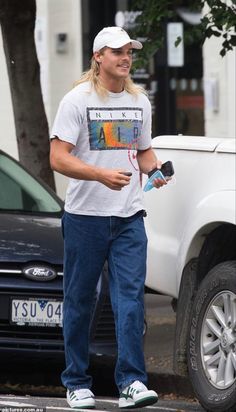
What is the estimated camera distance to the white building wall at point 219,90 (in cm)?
1521

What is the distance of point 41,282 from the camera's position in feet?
24.7

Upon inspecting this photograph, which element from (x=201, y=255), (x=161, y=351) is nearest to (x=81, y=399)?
(x=201, y=255)

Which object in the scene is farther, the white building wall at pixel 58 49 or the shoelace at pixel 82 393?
the white building wall at pixel 58 49

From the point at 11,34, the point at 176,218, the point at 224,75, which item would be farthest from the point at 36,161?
the point at 224,75

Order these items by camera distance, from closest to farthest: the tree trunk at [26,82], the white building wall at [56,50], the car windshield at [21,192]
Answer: the car windshield at [21,192] < the tree trunk at [26,82] < the white building wall at [56,50]

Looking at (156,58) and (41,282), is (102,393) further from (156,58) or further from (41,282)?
(156,58)

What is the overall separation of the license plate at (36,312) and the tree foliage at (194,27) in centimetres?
253

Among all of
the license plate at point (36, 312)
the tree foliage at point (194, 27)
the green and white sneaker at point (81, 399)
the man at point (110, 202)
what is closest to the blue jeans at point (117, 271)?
the man at point (110, 202)

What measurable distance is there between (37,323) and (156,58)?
9.61m

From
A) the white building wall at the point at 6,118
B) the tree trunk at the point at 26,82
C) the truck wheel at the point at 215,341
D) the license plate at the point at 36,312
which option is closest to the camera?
the truck wheel at the point at 215,341

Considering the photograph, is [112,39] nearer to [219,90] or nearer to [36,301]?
[36,301]

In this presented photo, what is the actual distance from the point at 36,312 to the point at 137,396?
1.33 meters

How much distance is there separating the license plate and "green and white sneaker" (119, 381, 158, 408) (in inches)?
46.6

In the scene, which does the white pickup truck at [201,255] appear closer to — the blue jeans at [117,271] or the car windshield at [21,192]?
the blue jeans at [117,271]
